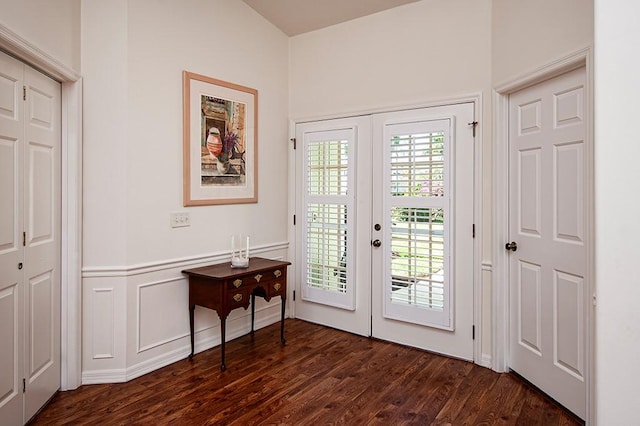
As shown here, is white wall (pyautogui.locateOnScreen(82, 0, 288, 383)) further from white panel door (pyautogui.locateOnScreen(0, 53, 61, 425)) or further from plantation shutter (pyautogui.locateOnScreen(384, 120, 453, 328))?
plantation shutter (pyautogui.locateOnScreen(384, 120, 453, 328))

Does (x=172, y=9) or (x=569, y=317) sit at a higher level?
(x=172, y=9)

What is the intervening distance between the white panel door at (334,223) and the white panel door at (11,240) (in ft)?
8.12

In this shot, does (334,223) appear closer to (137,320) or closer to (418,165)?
(418,165)

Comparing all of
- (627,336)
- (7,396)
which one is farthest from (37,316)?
(627,336)

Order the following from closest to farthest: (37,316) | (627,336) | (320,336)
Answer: (627,336)
(37,316)
(320,336)

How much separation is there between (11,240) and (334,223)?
2566 millimetres

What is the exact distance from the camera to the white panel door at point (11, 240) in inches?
86.0

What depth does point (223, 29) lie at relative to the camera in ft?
12.1

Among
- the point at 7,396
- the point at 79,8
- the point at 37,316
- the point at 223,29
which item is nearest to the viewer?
the point at 7,396

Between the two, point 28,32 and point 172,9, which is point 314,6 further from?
point 28,32

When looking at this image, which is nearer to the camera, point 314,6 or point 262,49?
point 314,6

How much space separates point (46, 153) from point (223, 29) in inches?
72.7

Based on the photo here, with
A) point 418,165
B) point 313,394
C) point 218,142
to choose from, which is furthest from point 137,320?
point 418,165

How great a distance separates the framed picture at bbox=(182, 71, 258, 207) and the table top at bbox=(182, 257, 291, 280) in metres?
0.53
